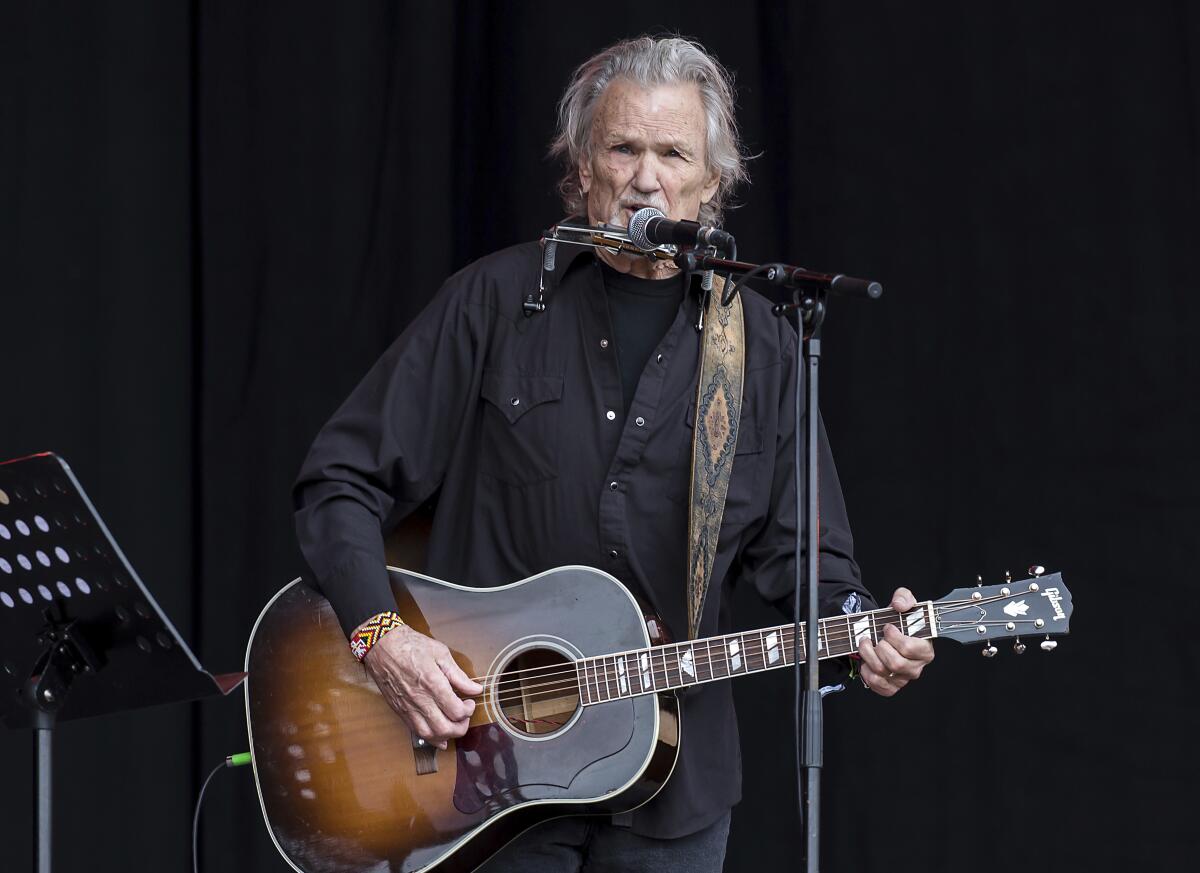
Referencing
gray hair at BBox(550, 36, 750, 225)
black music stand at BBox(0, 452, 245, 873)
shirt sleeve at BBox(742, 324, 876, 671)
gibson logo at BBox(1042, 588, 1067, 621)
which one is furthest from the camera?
gray hair at BBox(550, 36, 750, 225)

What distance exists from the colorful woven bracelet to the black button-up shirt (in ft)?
0.05

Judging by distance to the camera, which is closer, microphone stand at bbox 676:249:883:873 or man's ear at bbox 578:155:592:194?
microphone stand at bbox 676:249:883:873

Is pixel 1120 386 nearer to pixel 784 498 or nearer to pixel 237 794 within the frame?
pixel 784 498

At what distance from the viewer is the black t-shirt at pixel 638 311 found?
106 inches

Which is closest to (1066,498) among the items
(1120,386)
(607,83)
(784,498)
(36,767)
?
(1120,386)

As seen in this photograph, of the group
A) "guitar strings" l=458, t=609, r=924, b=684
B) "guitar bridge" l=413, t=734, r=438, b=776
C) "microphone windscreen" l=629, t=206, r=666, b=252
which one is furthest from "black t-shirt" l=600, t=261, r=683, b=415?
"guitar bridge" l=413, t=734, r=438, b=776

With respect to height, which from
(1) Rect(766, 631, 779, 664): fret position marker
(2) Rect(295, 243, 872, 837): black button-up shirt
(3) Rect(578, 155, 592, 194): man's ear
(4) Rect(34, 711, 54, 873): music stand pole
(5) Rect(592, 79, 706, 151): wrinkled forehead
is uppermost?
(5) Rect(592, 79, 706, 151): wrinkled forehead

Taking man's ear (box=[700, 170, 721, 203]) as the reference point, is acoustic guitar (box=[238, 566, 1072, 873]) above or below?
below

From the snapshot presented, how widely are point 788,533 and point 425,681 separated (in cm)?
70

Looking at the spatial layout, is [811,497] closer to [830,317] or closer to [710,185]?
[710,185]

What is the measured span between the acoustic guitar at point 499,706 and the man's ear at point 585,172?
75cm

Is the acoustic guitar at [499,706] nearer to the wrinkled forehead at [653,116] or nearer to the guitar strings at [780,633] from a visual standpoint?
the guitar strings at [780,633]

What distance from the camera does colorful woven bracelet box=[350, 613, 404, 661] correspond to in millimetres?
2467

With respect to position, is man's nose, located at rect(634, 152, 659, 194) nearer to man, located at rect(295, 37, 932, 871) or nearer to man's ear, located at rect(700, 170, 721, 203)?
man, located at rect(295, 37, 932, 871)
